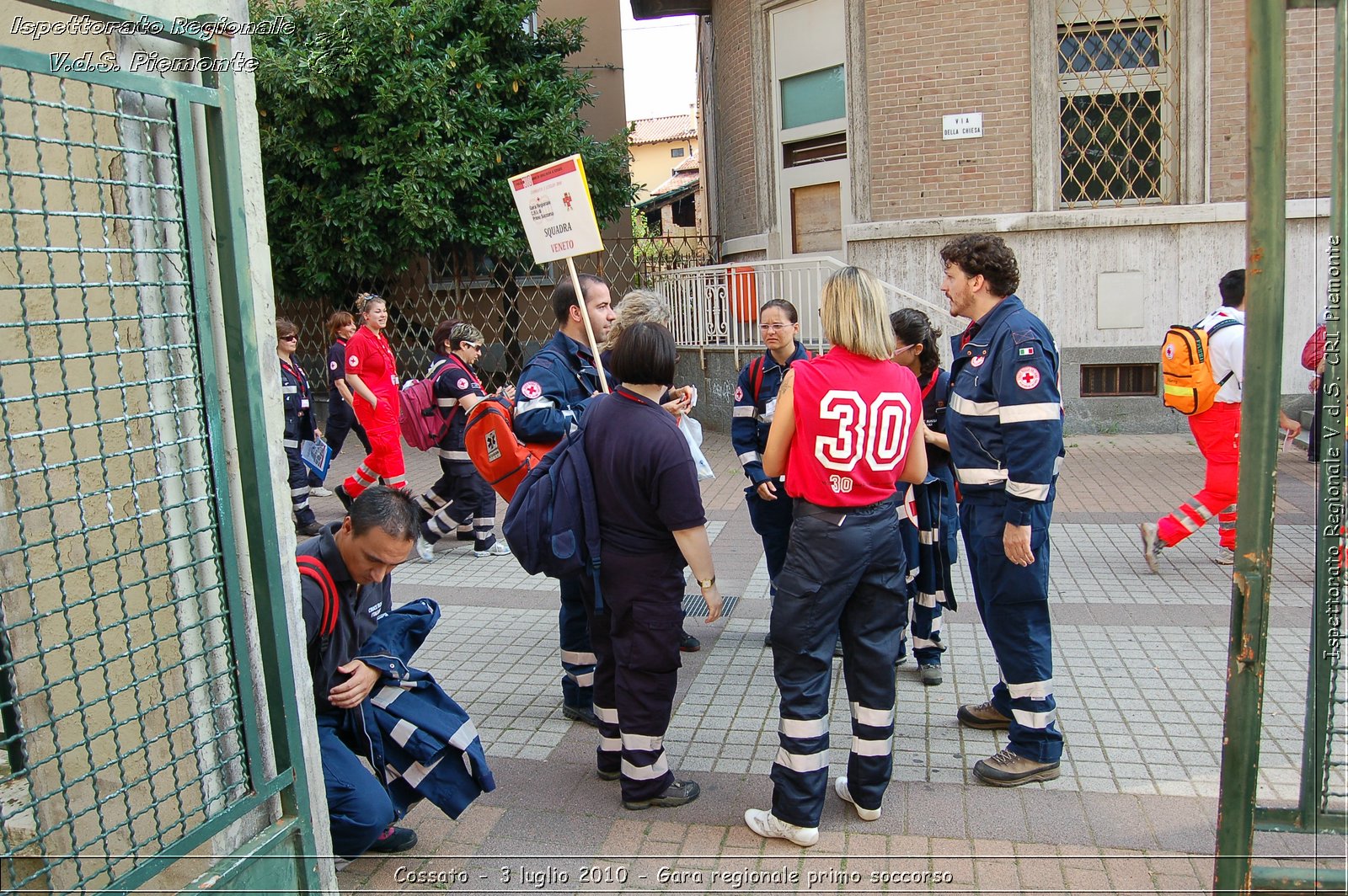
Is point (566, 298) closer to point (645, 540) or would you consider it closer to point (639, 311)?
point (639, 311)

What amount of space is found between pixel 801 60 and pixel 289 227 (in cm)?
726

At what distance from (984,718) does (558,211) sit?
3.25 meters

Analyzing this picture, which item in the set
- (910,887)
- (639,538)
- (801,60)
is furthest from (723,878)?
(801,60)

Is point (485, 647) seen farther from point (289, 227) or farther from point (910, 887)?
point (289, 227)

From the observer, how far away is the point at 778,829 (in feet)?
12.2

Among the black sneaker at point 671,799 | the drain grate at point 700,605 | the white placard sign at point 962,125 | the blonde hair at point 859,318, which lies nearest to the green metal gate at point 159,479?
the black sneaker at point 671,799

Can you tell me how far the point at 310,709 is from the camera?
3029 millimetres

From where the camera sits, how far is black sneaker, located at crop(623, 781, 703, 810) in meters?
4.02

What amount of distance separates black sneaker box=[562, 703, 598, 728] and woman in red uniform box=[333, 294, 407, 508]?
4100 millimetres

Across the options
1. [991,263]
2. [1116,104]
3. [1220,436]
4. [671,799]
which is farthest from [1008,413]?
[1116,104]

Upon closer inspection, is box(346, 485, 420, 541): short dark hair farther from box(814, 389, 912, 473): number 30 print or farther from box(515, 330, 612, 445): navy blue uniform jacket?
box(814, 389, 912, 473): number 30 print

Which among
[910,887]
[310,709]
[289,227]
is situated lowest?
[910,887]

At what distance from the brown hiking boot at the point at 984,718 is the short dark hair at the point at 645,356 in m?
2.07

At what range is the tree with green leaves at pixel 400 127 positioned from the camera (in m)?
13.1
